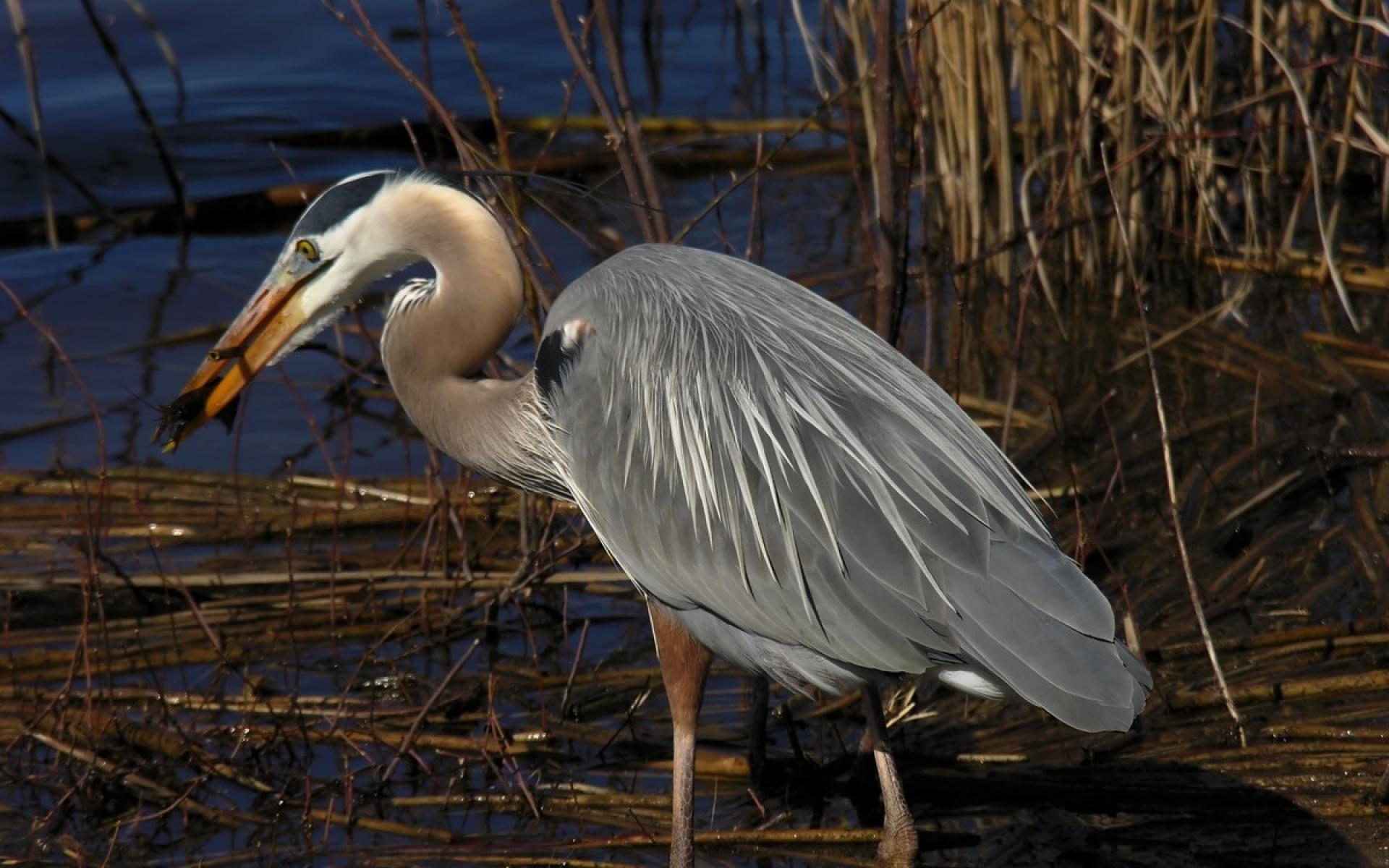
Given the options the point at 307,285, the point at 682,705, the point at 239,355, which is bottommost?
the point at 682,705

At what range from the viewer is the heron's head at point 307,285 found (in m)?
4.27

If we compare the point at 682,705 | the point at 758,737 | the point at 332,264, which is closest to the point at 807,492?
the point at 682,705

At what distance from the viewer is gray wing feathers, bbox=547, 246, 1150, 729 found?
11.7ft

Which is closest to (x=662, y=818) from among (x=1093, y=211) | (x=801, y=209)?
(x=1093, y=211)

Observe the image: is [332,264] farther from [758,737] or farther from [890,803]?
[890,803]

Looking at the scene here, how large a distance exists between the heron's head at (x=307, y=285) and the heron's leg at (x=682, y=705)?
1.12 m

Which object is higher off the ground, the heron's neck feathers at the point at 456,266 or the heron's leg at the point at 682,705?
the heron's neck feathers at the point at 456,266

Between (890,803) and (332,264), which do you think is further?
(332,264)

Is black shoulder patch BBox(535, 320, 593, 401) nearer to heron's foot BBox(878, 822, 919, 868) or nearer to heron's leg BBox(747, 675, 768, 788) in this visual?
heron's leg BBox(747, 675, 768, 788)

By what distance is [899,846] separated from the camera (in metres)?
3.80

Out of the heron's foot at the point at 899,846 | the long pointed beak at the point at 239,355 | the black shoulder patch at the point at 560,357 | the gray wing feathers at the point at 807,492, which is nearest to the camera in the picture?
the gray wing feathers at the point at 807,492

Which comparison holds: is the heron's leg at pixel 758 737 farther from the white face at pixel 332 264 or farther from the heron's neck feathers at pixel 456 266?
the white face at pixel 332 264

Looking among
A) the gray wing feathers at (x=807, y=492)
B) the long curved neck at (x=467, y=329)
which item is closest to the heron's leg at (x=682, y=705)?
the gray wing feathers at (x=807, y=492)

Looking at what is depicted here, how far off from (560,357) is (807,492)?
28.0 inches
